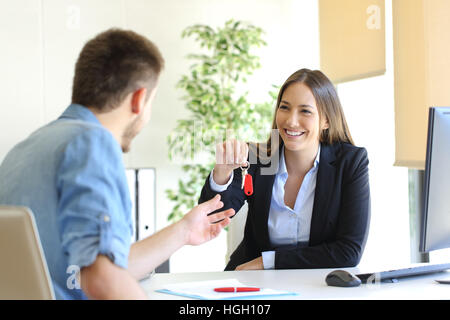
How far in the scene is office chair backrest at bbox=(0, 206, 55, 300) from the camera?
0.95 m

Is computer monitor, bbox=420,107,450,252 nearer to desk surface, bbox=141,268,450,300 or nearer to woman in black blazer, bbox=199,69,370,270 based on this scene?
desk surface, bbox=141,268,450,300

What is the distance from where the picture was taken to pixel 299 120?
2.42 meters

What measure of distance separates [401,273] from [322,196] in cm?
55

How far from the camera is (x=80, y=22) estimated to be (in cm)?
427

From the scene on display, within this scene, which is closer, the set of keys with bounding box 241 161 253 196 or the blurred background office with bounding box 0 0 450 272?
the set of keys with bounding box 241 161 253 196

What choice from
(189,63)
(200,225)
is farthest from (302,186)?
(189,63)

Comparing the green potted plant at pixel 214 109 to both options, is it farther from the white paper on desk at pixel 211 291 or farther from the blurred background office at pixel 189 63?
the white paper on desk at pixel 211 291

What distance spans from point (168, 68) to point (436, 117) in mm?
3173

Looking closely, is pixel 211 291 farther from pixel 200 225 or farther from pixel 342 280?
pixel 342 280

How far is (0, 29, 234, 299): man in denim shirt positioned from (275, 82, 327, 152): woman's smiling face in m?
1.20

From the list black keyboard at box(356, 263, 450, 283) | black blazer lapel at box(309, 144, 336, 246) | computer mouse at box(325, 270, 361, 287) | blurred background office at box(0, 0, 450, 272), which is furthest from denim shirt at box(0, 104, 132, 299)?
blurred background office at box(0, 0, 450, 272)

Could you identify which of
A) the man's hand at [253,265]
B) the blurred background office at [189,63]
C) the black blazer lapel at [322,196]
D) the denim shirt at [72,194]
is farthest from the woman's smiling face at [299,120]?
the denim shirt at [72,194]

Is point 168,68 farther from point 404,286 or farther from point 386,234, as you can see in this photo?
point 404,286

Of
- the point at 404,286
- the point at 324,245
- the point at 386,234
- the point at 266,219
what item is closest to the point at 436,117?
the point at 404,286
